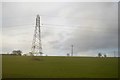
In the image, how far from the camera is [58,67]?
12000 mm

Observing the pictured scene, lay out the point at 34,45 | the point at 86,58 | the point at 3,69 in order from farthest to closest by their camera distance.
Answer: the point at 34,45
the point at 86,58
the point at 3,69

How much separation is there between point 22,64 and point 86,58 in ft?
10.2

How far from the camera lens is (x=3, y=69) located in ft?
38.0

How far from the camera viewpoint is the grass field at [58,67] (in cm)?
1178

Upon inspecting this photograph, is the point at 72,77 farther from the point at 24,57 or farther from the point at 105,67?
the point at 24,57

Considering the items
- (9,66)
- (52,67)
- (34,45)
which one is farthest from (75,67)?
(34,45)

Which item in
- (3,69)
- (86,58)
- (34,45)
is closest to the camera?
(3,69)

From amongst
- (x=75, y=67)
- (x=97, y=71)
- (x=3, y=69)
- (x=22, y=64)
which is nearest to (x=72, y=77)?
(x=75, y=67)

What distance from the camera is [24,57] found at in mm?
12227

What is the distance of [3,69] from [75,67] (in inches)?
132

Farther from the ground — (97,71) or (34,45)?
(34,45)

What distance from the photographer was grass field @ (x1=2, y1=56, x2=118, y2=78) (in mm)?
11781

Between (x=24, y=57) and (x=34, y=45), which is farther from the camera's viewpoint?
(x=34, y=45)

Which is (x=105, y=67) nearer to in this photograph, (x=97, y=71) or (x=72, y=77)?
(x=97, y=71)
